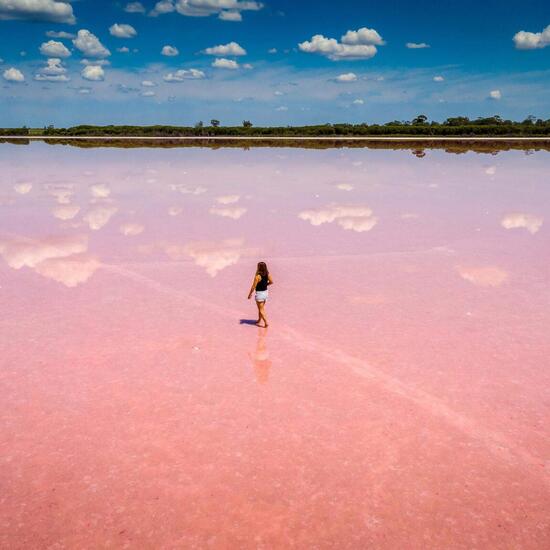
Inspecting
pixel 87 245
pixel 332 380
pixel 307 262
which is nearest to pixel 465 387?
pixel 332 380

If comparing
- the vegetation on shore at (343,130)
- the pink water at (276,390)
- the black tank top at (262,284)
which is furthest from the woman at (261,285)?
the vegetation on shore at (343,130)

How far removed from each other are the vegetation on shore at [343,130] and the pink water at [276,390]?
80423mm

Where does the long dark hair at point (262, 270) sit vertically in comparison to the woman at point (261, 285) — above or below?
above

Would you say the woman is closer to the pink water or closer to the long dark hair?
the long dark hair

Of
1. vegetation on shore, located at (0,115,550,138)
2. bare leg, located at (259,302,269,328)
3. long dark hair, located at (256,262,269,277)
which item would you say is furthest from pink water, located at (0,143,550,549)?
vegetation on shore, located at (0,115,550,138)

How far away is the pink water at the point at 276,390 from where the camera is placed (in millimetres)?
5707

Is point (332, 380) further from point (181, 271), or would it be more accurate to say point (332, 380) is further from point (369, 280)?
point (181, 271)

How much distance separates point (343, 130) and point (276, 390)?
92.8 meters

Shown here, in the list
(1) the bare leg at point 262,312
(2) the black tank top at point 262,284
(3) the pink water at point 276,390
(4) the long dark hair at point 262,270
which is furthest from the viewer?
(1) the bare leg at point 262,312

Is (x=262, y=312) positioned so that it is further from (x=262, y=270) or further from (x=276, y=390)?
(x=276, y=390)

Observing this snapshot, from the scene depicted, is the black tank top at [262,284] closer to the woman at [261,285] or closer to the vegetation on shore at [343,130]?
the woman at [261,285]

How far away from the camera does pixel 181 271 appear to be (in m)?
14.0

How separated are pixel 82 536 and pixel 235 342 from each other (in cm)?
477

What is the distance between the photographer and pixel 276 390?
8.16 meters
